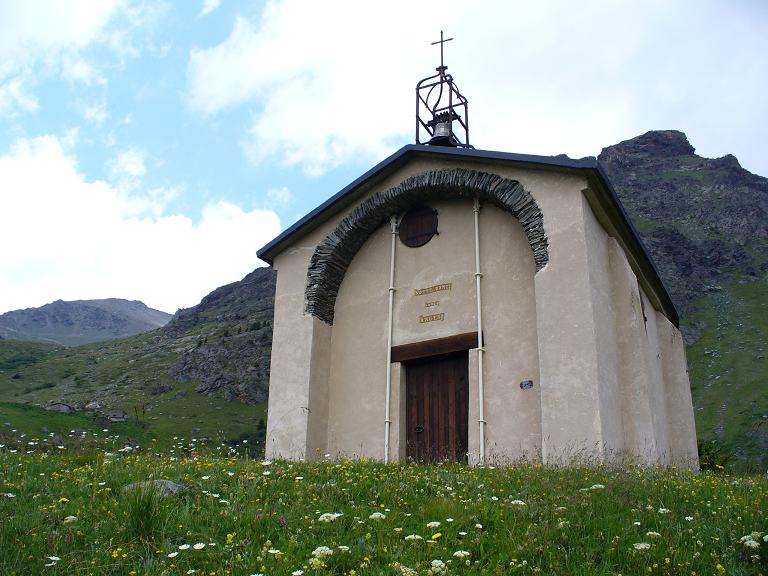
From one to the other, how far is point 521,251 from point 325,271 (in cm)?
432

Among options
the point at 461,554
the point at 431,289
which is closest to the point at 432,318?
the point at 431,289

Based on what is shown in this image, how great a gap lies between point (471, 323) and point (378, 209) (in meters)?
3.41

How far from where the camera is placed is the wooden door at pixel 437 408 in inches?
578

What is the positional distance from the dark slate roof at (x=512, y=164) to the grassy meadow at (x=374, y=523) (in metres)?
6.17

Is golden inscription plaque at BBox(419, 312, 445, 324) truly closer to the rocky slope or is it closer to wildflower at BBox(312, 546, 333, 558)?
wildflower at BBox(312, 546, 333, 558)

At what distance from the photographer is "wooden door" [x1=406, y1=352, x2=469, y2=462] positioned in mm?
14672

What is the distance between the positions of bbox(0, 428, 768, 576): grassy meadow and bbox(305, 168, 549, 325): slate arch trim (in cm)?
689

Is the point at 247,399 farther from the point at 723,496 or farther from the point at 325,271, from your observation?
the point at 723,496

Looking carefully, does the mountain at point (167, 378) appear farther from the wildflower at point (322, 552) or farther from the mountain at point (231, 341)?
the wildflower at point (322, 552)

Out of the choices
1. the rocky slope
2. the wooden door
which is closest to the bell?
the wooden door

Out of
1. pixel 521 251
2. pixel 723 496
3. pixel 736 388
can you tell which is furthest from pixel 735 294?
pixel 723 496

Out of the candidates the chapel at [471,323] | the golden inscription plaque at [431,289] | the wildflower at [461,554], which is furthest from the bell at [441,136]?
the wildflower at [461,554]

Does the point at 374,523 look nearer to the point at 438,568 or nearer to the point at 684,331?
the point at 438,568

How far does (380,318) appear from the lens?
1620 centimetres
